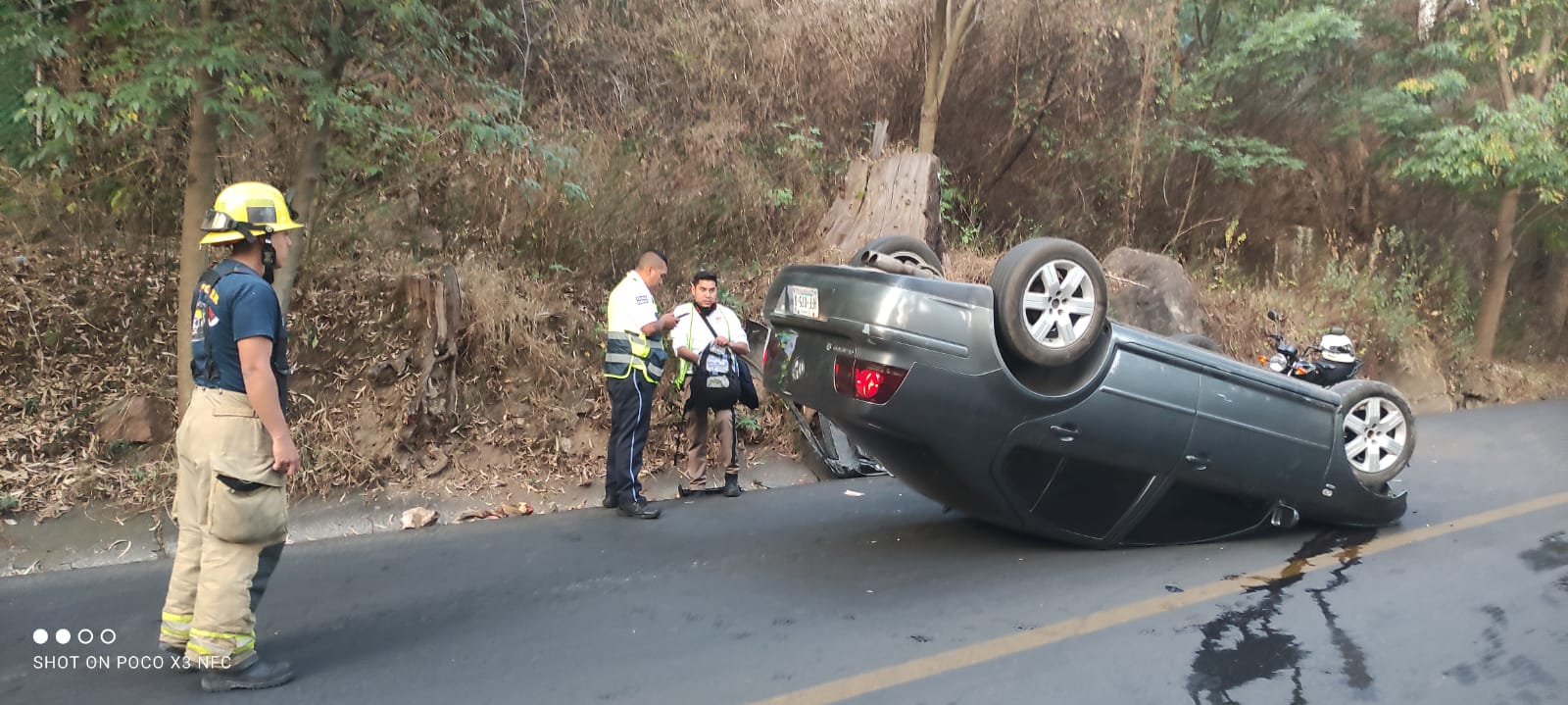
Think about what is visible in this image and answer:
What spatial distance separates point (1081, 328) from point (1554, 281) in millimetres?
20037

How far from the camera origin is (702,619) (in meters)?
4.46

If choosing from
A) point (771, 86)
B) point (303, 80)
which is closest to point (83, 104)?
point (303, 80)

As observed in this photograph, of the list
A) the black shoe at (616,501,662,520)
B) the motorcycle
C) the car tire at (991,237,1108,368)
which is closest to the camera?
the car tire at (991,237,1108,368)

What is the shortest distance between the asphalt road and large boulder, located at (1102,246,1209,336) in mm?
5549

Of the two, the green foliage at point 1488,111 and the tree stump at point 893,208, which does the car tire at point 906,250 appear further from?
the green foliage at point 1488,111

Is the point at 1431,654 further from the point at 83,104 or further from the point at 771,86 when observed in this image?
the point at 771,86

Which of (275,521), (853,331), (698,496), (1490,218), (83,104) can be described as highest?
(1490,218)

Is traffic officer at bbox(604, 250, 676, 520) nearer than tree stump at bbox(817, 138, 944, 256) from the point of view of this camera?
Yes

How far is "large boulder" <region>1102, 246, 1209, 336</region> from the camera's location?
11883 mm

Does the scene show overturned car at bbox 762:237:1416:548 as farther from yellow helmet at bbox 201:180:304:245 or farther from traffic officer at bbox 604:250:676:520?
yellow helmet at bbox 201:180:304:245

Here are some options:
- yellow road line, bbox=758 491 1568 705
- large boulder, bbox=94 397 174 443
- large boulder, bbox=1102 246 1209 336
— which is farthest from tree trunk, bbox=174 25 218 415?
large boulder, bbox=1102 246 1209 336

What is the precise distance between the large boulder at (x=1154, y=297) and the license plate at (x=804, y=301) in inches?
300

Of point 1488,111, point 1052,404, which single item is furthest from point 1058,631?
point 1488,111

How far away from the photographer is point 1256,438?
5363 millimetres
